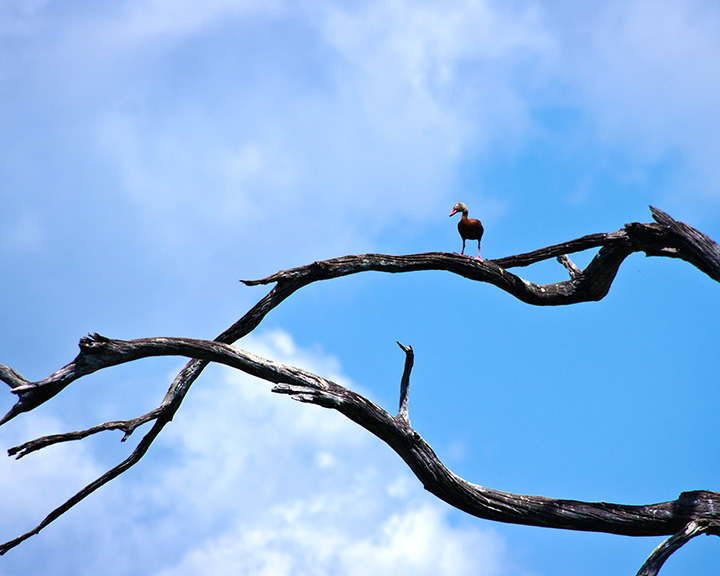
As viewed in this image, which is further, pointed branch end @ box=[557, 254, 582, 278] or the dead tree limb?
pointed branch end @ box=[557, 254, 582, 278]

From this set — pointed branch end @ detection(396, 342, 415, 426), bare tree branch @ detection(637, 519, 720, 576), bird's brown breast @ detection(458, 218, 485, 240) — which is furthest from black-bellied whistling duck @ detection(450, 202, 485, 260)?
bare tree branch @ detection(637, 519, 720, 576)

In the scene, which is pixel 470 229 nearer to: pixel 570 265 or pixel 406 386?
pixel 570 265

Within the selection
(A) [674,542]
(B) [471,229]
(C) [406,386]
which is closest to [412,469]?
(C) [406,386]

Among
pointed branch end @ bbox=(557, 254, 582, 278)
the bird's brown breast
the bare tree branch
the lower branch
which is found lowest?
the bare tree branch

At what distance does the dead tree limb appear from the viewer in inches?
243

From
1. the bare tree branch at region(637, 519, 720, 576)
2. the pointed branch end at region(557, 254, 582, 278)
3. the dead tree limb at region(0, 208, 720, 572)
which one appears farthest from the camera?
the pointed branch end at region(557, 254, 582, 278)

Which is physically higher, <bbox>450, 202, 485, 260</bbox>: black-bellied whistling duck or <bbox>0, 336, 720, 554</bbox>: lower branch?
<bbox>450, 202, 485, 260</bbox>: black-bellied whistling duck

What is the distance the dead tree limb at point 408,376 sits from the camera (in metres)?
6.16

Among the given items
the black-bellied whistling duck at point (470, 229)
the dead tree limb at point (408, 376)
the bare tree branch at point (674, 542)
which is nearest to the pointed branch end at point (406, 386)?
the dead tree limb at point (408, 376)

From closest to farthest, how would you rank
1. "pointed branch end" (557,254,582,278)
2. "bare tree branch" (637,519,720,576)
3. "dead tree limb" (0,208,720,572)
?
"dead tree limb" (0,208,720,572) < "bare tree branch" (637,519,720,576) < "pointed branch end" (557,254,582,278)

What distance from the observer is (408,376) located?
6660 mm

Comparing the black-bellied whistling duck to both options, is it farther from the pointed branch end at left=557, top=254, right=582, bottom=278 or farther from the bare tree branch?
the bare tree branch

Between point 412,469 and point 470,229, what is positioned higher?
point 470,229

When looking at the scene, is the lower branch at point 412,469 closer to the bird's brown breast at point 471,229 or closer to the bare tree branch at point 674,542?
the bare tree branch at point 674,542
